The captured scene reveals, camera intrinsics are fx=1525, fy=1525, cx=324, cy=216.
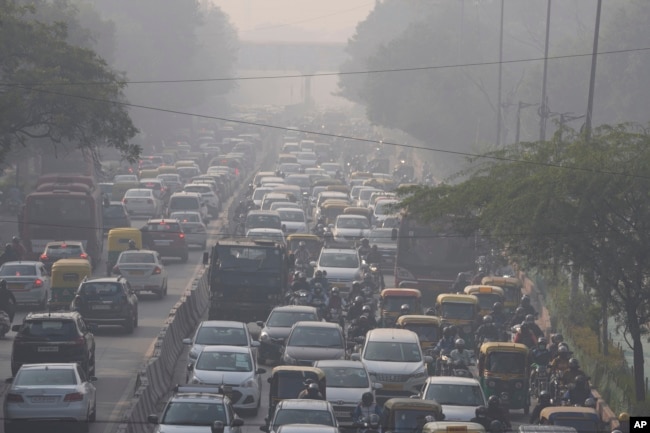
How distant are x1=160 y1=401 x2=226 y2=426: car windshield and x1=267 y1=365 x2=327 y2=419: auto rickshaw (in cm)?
315

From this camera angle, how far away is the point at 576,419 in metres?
24.0

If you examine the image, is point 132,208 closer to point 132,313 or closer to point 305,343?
point 132,313

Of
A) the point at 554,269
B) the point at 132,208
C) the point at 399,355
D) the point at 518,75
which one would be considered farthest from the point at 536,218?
the point at 518,75

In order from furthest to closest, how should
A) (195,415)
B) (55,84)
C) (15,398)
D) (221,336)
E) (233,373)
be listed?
(55,84)
(221,336)
(233,373)
(15,398)
(195,415)

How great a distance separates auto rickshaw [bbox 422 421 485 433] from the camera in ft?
69.3

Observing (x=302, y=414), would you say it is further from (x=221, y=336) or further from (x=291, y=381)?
(x=221, y=336)

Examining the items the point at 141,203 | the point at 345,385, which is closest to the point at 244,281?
the point at 345,385

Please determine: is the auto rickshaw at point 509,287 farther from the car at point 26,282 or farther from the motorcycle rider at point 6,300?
the motorcycle rider at point 6,300

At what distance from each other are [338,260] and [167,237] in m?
9.31

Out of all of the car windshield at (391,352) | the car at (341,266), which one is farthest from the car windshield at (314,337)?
the car at (341,266)

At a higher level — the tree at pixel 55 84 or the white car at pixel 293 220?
the tree at pixel 55 84

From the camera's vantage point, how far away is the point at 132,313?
3816cm

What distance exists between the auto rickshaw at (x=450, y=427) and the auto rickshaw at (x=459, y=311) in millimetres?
14809

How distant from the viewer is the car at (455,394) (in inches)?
1048
